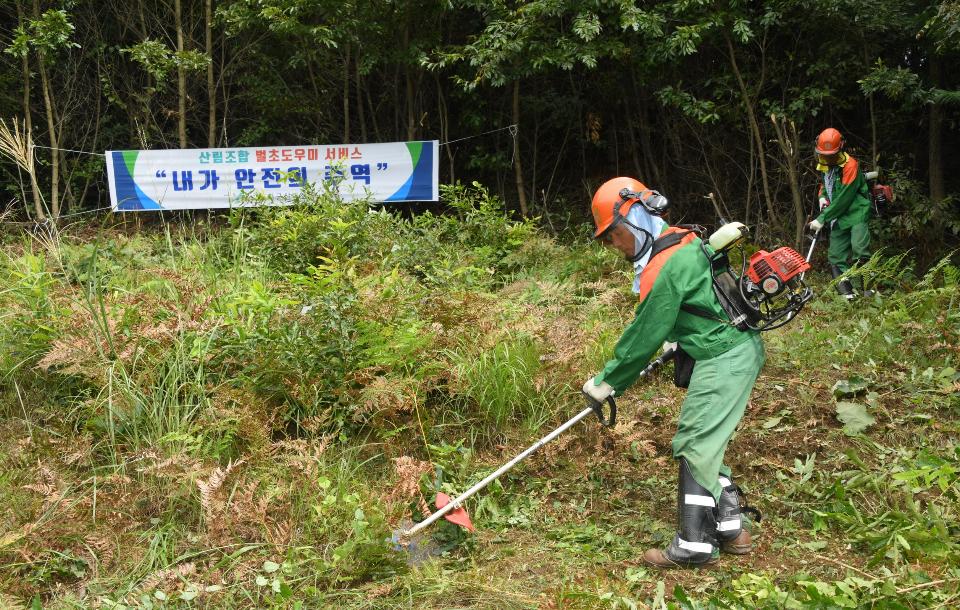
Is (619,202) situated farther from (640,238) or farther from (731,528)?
(731,528)

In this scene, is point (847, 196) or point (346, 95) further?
point (346, 95)

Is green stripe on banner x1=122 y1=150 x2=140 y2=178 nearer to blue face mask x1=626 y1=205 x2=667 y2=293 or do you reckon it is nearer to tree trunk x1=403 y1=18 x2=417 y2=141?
tree trunk x1=403 y1=18 x2=417 y2=141

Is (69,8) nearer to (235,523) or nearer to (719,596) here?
(235,523)

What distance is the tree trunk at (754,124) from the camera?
8391 mm

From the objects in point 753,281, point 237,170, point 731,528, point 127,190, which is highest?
point 237,170

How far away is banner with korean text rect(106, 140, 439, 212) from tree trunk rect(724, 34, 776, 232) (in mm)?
3437

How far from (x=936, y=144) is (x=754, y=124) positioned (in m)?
1.83

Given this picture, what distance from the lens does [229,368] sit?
432 cm

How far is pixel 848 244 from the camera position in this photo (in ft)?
24.4

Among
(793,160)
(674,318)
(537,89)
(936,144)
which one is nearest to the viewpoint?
(674,318)

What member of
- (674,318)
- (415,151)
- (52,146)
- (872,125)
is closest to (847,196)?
(872,125)

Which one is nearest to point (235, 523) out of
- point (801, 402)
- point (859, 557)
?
point (859, 557)

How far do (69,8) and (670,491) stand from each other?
964 cm

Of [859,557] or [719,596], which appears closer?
[719,596]
